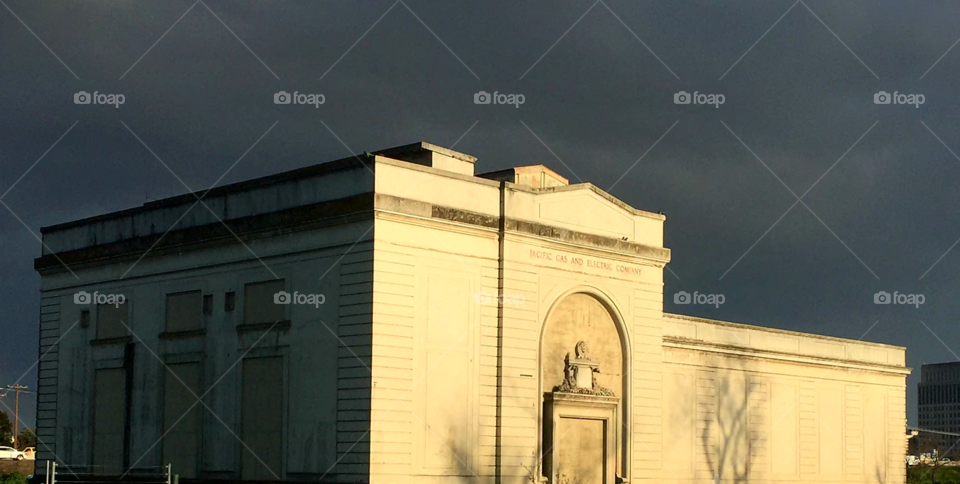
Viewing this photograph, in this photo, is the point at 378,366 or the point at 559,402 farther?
the point at 559,402

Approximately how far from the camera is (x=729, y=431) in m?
52.6

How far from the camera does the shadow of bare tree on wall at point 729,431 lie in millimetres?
51281

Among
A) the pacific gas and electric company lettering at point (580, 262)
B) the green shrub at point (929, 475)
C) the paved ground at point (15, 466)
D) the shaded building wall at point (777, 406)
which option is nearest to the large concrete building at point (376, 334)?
the pacific gas and electric company lettering at point (580, 262)

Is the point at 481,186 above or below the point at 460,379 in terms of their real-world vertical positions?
above

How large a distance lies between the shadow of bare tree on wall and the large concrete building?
1.79 ft

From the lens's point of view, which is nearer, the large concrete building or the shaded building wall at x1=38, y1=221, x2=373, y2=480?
the large concrete building

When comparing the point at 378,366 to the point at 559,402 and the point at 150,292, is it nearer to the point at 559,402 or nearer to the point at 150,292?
the point at 559,402

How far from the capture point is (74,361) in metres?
46.3

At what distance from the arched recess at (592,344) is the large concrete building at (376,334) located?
78 millimetres

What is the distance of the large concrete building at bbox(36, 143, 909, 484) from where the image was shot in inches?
1427

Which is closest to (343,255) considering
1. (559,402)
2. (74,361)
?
(559,402)

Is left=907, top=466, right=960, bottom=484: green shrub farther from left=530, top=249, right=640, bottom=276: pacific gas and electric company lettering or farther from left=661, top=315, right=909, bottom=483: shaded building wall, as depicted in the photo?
left=530, top=249, right=640, bottom=276: pacific gas and electric company lettering

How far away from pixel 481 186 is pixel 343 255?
5297 mm

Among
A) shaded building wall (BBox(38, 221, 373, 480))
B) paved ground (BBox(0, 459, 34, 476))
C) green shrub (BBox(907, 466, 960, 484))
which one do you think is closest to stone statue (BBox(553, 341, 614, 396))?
shaded building wall (BBox(38, 221, 373, 480))
